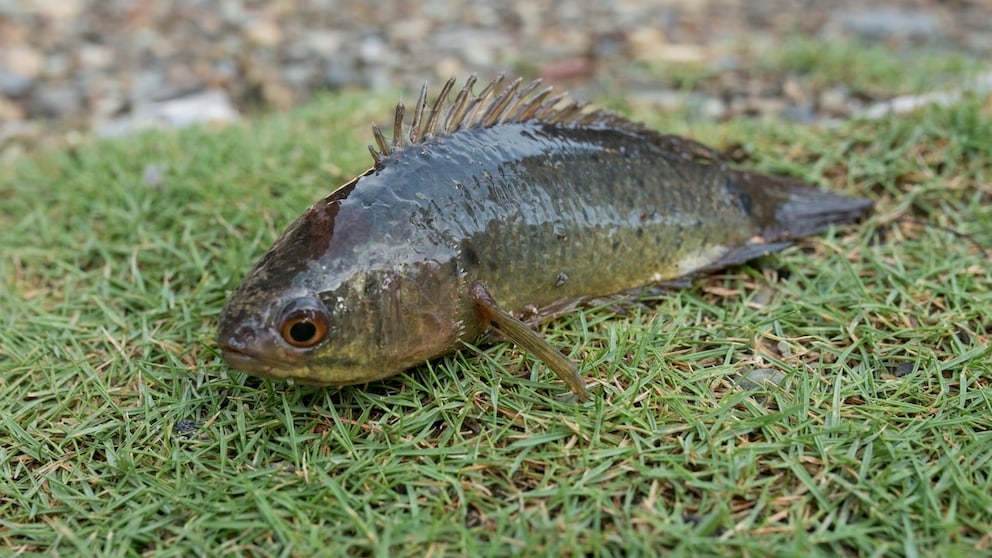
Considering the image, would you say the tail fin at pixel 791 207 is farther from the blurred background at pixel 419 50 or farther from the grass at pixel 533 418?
the blurred background at pixel 419 50

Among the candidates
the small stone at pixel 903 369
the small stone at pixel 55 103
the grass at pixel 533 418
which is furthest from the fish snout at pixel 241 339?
the small stone at pixel 55 103

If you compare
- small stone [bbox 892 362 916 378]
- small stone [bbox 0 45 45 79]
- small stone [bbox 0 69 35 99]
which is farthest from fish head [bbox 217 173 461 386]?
small stone [bbox 0 45 45 79]

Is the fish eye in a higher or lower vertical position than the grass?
higher

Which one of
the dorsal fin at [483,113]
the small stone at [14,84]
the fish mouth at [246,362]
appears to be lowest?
the fish mouth at [246,362]

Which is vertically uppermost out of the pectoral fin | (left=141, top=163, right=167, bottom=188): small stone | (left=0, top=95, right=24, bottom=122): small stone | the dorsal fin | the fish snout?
the dorsal fin

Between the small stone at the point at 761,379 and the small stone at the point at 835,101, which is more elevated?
the small stone at the point at 835,101

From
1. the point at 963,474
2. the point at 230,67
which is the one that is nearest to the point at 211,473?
the point at 963,474

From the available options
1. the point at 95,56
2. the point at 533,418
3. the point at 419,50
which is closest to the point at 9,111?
the point at 95,56

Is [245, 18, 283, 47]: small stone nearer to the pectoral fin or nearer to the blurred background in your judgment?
the blurred background
